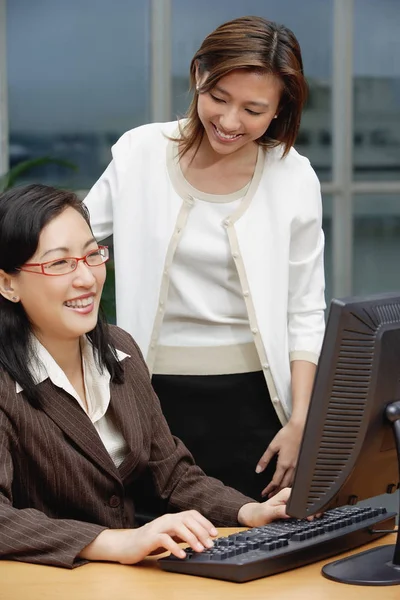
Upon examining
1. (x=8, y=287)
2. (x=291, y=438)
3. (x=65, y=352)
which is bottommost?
(x=291, y=438)

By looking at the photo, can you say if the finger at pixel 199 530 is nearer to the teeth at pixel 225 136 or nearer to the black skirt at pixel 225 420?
the black skirt at pixel 225 420

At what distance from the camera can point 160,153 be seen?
8.26 feet

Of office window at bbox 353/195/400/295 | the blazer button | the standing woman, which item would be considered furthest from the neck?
office window at bbox 353/195/400/295

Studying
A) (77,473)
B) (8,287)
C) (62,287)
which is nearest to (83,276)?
(62,287)

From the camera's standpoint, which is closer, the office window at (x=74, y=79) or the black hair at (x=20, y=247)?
the black hair at (x=20, y=247)

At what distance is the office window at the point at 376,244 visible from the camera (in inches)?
221

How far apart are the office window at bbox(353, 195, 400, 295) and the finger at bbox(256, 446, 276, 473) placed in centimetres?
323

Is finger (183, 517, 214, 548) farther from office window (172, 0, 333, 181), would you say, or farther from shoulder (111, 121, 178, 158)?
office window (172, 0, 333, 181)

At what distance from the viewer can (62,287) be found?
201 centimetres

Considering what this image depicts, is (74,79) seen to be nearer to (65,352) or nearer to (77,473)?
(65,352)

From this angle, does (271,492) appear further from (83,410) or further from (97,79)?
(97,79)

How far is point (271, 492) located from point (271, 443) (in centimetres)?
12

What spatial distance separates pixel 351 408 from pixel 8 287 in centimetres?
75

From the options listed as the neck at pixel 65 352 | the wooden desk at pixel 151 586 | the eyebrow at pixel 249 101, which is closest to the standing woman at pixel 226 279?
the eyebrow at pixel 249 101
